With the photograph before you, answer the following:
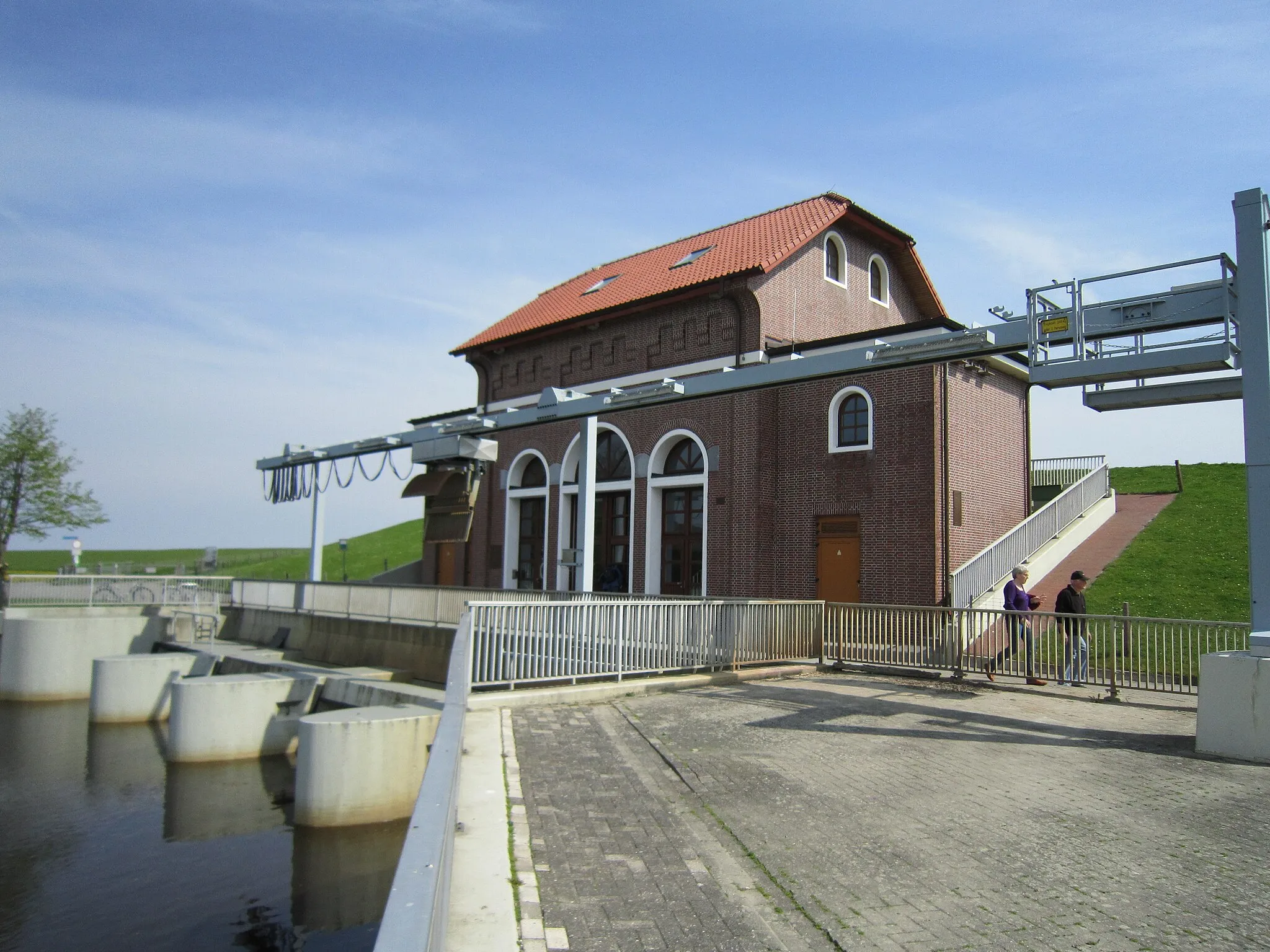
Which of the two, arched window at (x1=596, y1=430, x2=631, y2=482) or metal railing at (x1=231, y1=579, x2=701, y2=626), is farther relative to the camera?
arched window at (x1=596, y1=430, x2=631, y2=482)

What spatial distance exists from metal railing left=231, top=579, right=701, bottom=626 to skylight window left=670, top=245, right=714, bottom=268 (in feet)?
37.1

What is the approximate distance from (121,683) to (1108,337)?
21.4m

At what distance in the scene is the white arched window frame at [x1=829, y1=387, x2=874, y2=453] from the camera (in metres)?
19.3

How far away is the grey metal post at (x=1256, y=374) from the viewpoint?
8656 millimetres

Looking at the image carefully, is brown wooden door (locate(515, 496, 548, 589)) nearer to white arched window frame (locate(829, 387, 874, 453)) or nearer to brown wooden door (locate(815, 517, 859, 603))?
brown wooden door (locate(815, 517, 859, 603))

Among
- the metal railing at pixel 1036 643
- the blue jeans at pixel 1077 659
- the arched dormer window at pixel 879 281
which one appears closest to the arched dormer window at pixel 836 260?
the arched dormer window at pixel 879 281

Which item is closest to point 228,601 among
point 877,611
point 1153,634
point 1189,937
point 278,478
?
point 278,478

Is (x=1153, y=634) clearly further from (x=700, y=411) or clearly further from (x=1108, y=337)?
(x=700, y=411)

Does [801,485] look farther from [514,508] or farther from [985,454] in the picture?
[514,508]

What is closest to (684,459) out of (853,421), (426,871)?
(853,421)

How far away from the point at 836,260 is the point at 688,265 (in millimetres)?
4321

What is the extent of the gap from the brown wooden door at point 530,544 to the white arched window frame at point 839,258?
10.8 m

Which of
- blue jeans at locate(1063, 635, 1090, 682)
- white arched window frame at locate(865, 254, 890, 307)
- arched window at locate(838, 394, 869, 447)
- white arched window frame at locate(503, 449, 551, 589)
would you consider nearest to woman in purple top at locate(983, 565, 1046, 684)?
blue jeans at locate(1063, 635, 1090, 682)

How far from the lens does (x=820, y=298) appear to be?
77.7ft
